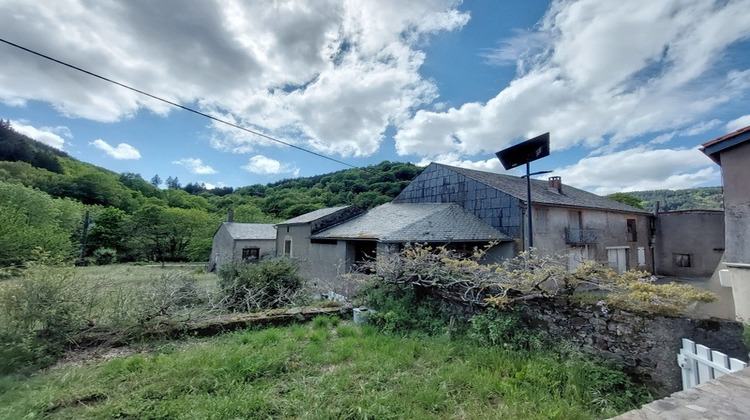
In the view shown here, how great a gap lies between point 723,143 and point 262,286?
12.2m

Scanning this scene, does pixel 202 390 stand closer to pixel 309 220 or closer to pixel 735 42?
pixel 309 220

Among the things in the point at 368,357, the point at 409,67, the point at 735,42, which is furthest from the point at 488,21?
the point at 368,357

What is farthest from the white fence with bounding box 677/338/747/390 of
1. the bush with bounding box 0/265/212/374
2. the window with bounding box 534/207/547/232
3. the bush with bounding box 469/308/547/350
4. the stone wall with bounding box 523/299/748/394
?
the window with bounding box 534/207/547/232

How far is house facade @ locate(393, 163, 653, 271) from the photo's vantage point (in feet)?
41.9

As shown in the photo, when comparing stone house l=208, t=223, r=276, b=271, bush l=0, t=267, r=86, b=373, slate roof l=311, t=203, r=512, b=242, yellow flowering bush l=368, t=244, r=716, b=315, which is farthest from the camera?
Result: stone house l=208, t=223, r=276, b=271

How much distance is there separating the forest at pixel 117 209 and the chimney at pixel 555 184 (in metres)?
11.7

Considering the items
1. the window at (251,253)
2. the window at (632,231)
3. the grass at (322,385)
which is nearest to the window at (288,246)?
the window at (251,253)

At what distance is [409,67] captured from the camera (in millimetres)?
10414

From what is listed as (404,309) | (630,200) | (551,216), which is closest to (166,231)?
(404,309)

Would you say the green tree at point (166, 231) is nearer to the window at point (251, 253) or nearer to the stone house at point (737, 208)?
the window at point (251, 253)

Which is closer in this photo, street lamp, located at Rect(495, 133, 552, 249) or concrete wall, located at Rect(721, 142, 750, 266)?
concrete wall, located at Rect(721, 142, 750, 266)

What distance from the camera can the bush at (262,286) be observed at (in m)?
8.54

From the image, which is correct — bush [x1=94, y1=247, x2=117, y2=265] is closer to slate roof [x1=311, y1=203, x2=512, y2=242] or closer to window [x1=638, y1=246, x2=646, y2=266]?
slate roof [x1=311, y1=203, x2=512, y2=242]

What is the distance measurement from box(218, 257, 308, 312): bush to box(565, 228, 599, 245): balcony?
13.1 m
